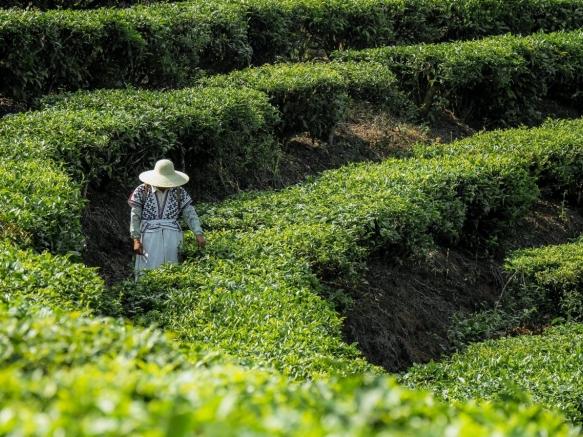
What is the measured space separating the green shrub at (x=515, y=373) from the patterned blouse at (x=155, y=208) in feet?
7.70

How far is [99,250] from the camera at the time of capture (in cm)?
1062

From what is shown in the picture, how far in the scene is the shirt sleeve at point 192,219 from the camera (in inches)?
379

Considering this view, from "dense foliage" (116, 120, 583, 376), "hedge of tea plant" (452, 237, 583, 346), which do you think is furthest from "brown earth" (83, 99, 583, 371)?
"dense foliage" (116, 120, 583, 376)

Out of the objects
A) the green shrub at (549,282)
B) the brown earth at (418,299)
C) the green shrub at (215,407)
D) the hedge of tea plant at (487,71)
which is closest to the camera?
the green shrub at (215,407)

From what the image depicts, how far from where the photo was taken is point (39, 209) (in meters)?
8.77

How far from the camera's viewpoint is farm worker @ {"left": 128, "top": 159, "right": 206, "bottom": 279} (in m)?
9.59

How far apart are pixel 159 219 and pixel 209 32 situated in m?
6.21

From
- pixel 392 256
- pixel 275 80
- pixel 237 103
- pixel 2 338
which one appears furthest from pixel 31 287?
pixel 275 80

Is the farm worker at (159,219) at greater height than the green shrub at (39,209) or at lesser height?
lesser

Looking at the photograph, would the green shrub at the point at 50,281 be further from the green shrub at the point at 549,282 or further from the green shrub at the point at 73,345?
the green shrub at the point at 549,282

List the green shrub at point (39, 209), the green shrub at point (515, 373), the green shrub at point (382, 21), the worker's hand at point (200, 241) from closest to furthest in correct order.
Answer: the green shrub at point (515, 373) → the green shrub at point (39, 209) → the worker's hand at point (200, 241) → the green shrub at point (382, 21)

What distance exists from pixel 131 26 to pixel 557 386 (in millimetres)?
7860

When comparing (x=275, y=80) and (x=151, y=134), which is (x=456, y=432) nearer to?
(x=151, y=134)

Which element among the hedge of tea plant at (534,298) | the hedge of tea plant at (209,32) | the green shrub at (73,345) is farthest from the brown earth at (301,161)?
the green shrub at (73,345)
